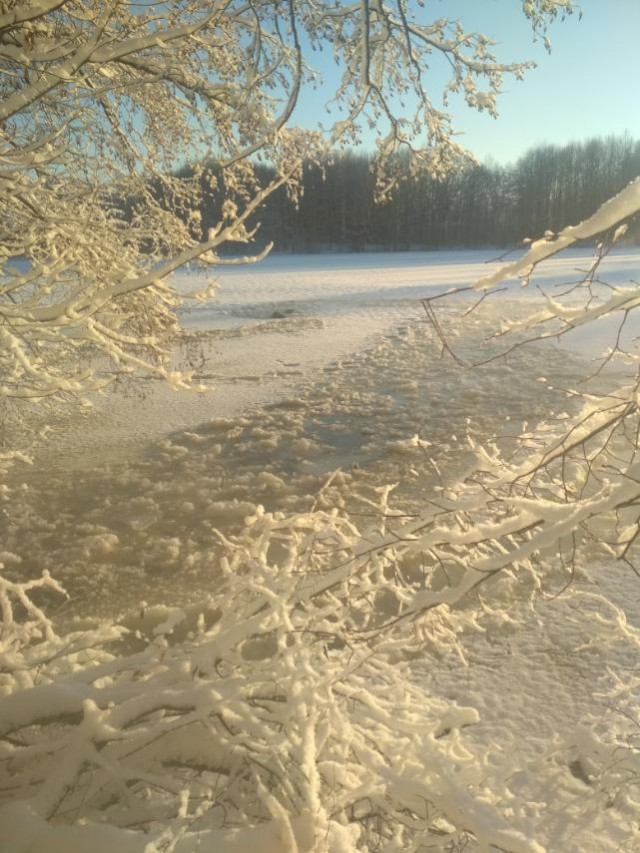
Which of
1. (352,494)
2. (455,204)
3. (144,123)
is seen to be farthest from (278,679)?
(455,204)

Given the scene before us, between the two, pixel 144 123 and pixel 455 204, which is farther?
pixel 455 204

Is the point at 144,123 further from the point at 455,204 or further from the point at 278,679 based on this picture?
the point at 455,204

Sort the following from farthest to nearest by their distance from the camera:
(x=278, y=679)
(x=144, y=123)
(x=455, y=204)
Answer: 1. (x=455, y=204)
2. (x=144, y=123)
3. (x=278, y=679)

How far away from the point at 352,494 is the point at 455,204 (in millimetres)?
35750

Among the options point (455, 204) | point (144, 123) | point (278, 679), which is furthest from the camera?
point (455, 204)

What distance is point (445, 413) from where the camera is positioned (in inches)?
313

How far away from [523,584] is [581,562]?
21.6 inches

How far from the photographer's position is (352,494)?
9.12 feet

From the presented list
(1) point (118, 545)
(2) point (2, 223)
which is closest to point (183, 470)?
(1) point (118, 545)

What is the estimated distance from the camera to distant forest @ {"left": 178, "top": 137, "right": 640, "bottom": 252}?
26891 millimetres

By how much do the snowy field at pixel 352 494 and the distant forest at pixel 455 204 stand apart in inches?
617

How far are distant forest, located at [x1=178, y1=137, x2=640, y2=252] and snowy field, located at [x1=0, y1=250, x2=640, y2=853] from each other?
1566 centimetres

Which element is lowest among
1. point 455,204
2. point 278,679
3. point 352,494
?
point 278,679

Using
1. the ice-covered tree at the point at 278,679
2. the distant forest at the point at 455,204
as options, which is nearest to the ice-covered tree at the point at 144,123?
the ice-covered tree at the point at 278,679
